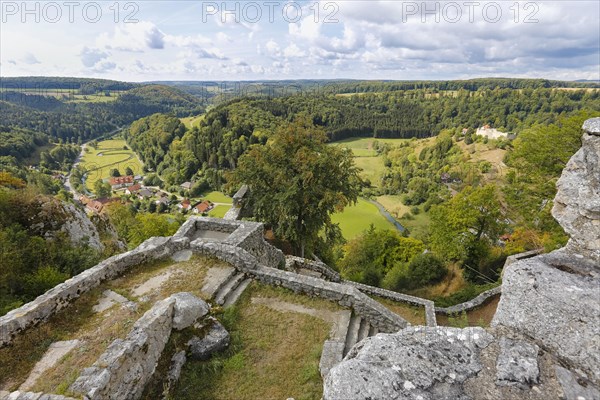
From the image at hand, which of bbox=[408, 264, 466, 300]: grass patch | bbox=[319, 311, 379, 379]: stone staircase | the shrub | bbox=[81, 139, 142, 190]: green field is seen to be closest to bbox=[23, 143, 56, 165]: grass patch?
bbox=[81, 139, 142, 190]: green field

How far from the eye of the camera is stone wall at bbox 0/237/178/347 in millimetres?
7332

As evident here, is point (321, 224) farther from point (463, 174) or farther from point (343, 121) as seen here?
point (343, 121)

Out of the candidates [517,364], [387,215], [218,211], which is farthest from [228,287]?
[387,215]

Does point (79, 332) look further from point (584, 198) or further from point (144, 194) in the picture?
point (144, 194)

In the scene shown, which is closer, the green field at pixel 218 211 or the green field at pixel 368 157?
the green field at pixel 218 211

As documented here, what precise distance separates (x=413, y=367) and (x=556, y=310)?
1.90 meters

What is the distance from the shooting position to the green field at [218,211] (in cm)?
6181

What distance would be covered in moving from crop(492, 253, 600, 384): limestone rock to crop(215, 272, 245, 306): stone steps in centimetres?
738

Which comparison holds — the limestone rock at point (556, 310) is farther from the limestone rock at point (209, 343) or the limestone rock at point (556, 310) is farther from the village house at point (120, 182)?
the village house at point (120, 182)

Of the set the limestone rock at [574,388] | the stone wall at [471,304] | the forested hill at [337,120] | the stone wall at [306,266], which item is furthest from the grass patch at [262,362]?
the forested hill at [337,120]

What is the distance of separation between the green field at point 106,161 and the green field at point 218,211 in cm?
4357

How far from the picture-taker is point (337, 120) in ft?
388

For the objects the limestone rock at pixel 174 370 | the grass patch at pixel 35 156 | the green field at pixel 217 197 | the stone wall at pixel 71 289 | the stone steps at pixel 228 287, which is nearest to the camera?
the limestone rock at pixel 174 370

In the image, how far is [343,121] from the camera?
402 ft
